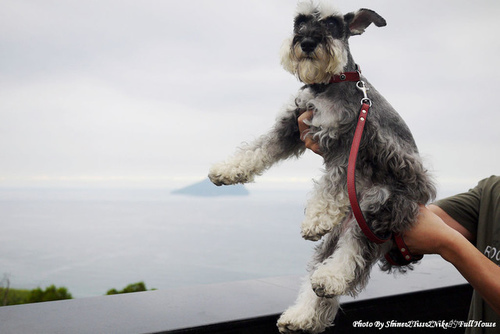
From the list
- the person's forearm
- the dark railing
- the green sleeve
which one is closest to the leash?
the person's forearm

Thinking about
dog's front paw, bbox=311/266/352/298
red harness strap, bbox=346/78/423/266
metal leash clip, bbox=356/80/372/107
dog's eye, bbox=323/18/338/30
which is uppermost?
dog's eye, bbox=323/18/338/30

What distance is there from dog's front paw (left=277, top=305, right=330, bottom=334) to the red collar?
2.97 feet

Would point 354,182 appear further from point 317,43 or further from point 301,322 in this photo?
point 301,322

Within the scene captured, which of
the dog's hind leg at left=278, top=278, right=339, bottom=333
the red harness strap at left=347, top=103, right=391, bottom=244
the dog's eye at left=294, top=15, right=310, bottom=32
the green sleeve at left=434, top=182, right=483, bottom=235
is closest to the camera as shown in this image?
the red harness strap at left=347, top=103, right=391, bottom=244

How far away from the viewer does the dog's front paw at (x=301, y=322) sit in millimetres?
1808

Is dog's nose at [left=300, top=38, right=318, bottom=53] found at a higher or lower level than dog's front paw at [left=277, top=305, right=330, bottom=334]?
higher

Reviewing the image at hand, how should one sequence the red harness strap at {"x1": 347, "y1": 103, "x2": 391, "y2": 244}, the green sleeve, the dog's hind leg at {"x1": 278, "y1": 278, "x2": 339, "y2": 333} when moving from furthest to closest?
1. the green sleeve
2. the dog's hind leg at {"x1": 278, "y1": 278, "x2": 339, "y2": 333}
3. the red harness strap at {"x1": 347, "y1": 103, "x2": 391, "y2": 244}

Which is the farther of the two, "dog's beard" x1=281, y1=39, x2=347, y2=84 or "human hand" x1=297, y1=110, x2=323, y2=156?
"human hand" x1=297, y1=110, x2=323, y2=156

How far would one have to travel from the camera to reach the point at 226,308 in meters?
2.52

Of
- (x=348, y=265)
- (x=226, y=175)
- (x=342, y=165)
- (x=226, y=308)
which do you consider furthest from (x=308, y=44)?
(x=226, y=308)

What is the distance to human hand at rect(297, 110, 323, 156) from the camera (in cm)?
182

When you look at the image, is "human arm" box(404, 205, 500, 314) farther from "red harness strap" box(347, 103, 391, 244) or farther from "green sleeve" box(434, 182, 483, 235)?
"green sleeve" box(434, 182, 483, 235)

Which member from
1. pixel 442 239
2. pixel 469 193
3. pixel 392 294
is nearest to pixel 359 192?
pixel 442 239

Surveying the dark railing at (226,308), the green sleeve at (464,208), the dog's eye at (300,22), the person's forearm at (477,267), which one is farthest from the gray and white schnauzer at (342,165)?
the dark railing at (226,308)
